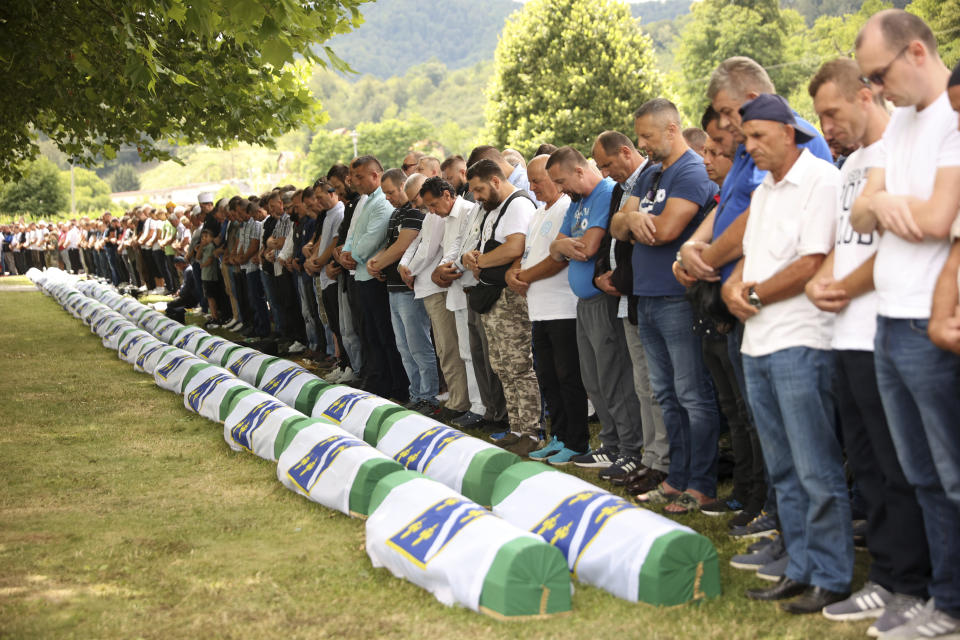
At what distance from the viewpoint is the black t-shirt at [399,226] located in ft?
31.0

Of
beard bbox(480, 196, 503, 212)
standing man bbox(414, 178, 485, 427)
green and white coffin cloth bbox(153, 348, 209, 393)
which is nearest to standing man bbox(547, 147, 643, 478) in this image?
beard bbox(480, 196, 503, 212)

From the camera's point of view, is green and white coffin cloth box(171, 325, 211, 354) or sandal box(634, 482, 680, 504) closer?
sandal box(634, 482, 680, 504)

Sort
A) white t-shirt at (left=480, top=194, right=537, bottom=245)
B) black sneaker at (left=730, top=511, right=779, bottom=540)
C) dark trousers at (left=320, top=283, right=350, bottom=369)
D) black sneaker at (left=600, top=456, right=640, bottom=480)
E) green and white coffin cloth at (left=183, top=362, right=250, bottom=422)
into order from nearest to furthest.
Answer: black sneaker at (left=730, top=511, right=779, bottom=540), black sneaker at (left=600, top=456, right=640, bottom=480), white t-shirt at (left=480, top=194, right=537, bottom=245), green and white coffin cloth at (left=183, top=362, right=250, bottom=422), dark trousers at (left=320, top=283, right=350, bottom=369)

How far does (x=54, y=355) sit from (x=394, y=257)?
7826 mm

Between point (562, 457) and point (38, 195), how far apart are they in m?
71.2

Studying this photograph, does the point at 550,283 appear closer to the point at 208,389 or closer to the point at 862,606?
the point at 862,606

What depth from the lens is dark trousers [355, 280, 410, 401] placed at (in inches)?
400

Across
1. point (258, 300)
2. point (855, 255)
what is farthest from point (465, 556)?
point (258, 300)

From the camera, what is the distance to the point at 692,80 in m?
74.4

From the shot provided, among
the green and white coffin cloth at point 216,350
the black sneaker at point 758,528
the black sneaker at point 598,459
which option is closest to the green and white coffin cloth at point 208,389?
the green and white coffin cloth at point 216,350

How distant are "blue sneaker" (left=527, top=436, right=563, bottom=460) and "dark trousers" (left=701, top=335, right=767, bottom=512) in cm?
190

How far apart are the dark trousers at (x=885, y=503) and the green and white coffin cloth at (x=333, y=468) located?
2.81 meters

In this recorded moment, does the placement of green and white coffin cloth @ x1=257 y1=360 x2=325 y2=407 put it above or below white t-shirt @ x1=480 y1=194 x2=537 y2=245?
below

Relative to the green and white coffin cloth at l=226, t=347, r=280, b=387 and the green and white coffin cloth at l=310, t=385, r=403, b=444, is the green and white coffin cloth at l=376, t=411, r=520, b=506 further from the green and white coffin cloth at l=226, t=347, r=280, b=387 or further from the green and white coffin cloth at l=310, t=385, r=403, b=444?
the green and white coffin cloth at l=226, t=347, r=280, b=387
